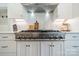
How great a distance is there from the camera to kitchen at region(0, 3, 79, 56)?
4.75 feet

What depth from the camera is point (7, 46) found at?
1.47 m

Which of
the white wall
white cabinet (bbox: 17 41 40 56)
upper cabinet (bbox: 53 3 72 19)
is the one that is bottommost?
white cabinet (bbox: 17 41 40 56)

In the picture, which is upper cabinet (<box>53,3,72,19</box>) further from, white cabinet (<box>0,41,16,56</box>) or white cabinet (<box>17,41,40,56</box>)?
white cabinet (<box>0,41,16,56</box>)

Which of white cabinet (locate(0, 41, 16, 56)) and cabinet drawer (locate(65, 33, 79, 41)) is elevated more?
cabinet drawer (locate(65, 33, 79, 41))

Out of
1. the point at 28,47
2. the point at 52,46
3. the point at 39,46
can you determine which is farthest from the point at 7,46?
the point at 52,46

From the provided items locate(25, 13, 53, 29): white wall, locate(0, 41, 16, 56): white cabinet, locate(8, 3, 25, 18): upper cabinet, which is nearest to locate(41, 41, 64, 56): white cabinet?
locate(25, 13, 53, 29): white wall

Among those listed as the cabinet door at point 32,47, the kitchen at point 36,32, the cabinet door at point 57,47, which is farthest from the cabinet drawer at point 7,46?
the cabinet door at point 57,47

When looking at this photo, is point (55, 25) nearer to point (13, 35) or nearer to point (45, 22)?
point (45, 22)

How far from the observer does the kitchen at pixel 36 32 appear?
1.45m

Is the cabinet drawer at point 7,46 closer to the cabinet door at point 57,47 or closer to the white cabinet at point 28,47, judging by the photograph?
the white cabinet at point 28,47

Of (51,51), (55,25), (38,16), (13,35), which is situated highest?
(38,16)

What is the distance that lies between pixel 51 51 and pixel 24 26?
42 centimetres

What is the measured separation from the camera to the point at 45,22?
5.43 feet

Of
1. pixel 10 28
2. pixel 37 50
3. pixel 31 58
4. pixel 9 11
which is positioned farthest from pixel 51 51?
pixel 9 11
